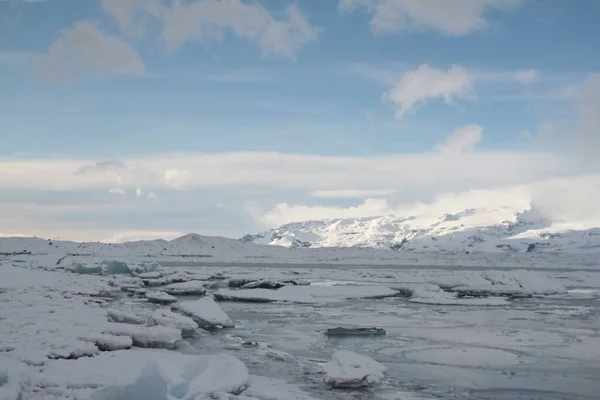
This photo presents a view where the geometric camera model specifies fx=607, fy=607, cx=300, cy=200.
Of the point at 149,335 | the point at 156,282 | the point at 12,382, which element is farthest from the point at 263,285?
the point at 12,382

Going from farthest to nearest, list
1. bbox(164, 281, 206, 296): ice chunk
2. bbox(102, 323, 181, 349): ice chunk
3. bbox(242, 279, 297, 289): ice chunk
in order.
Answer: bbox(242, 279, 297, 289): ice chunk, bbox(164, 281, 206, 296): ice chunk, bbox(102, 323, 181, 349): ice chunk

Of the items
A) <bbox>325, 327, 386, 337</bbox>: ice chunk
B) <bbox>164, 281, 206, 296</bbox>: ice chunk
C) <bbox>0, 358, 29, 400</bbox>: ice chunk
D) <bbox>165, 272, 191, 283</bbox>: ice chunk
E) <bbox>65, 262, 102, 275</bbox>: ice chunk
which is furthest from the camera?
<bbox>65, 262, 102, 275</bbox>: ice chunk

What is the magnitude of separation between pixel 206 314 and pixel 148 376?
8823mm

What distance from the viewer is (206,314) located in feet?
51.5

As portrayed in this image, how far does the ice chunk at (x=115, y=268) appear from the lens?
3506 centimetres

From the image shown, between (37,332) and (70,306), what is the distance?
4585 millimetres

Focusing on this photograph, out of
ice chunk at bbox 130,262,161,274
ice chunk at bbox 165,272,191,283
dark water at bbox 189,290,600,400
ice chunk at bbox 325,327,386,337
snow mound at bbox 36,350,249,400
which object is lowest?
dark water at bbox 189,290,600,400

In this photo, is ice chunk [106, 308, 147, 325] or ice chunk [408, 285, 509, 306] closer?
ice chunk [106, 308, 147, 325]

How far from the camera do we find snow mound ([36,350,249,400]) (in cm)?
694

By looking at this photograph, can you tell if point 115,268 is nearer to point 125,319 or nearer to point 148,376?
point 125,319

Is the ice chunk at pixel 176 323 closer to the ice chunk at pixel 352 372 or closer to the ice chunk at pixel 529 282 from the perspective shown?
the ice chunk at pixel 352 372

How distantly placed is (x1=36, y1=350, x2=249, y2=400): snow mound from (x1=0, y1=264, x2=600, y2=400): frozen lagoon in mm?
682

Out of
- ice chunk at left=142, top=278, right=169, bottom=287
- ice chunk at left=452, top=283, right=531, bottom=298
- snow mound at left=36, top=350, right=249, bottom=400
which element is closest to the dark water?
snow mound at left=36, top=350, right=249, bottom=400

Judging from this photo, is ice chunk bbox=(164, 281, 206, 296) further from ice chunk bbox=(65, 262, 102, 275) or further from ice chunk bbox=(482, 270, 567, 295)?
ice chunk bbox=(482, 270, 567, 295)
